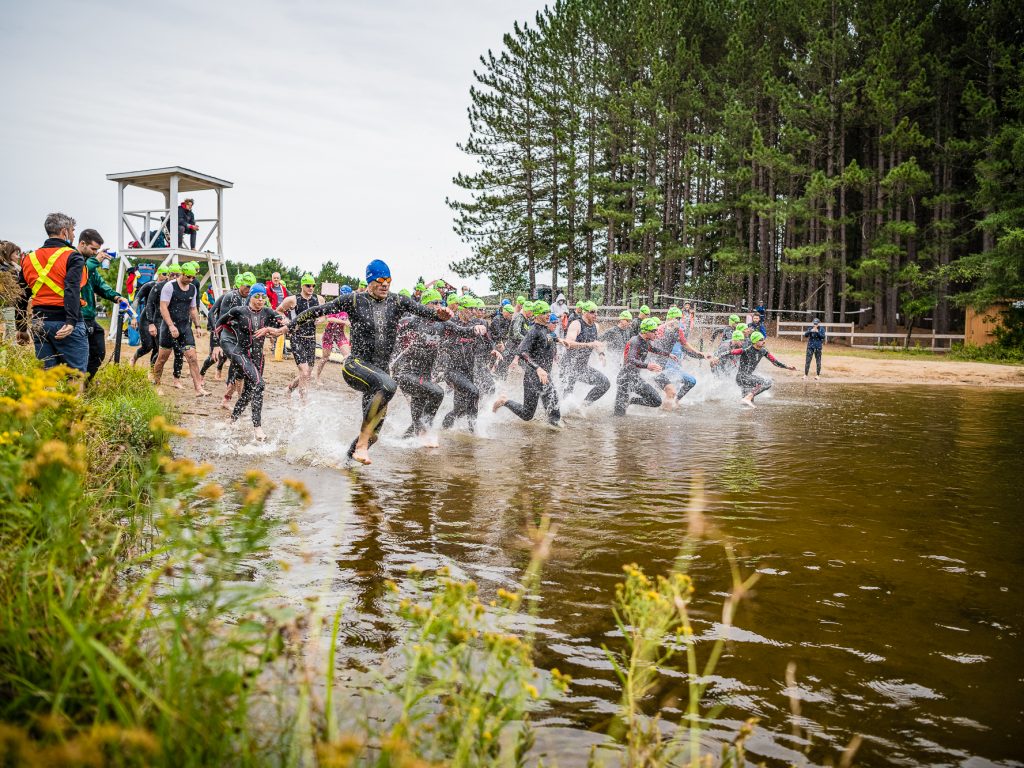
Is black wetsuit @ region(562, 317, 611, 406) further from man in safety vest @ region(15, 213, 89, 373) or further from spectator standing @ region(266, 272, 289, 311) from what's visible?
man in safety vest @ region(15, 213, 89, 373)

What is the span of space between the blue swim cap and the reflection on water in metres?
2.17

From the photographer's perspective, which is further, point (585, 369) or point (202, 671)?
point (585, 369)

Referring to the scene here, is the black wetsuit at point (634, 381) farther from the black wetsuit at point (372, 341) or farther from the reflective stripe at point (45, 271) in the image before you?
the reflective stripe at point (45, 271)

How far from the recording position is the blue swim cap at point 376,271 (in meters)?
8.12

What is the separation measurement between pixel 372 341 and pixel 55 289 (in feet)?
10.4

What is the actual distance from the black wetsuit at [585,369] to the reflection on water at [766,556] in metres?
2.49

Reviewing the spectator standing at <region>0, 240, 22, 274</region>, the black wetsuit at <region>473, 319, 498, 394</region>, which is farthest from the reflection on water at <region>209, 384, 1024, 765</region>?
the spectator standing at <region>0, 240, 22, 274</region>

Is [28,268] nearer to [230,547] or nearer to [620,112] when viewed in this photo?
[230,547]

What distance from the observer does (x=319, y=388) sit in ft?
54.3

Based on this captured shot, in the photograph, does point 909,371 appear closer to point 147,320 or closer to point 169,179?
point 147,320

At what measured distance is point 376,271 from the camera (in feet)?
26.7

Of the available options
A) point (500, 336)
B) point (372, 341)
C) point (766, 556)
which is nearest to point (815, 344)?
point (500, 336)

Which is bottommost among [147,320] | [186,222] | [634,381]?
[634,381]

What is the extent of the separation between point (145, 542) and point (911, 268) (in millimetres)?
34966
